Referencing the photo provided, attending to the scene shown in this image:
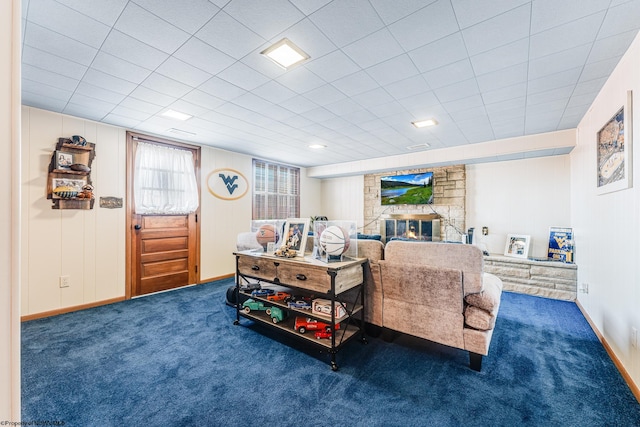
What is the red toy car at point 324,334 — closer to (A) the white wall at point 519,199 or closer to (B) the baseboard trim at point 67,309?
(B) the baseboard trim at point 67,309

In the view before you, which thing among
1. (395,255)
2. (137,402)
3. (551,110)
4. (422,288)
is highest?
(551,110)

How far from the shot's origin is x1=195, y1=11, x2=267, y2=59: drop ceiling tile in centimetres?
174

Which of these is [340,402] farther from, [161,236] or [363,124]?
[161,236]

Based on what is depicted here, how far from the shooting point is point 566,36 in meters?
1.83

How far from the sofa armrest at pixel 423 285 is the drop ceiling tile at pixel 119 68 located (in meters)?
2.62

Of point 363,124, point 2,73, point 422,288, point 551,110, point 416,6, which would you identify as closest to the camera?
point 2,73

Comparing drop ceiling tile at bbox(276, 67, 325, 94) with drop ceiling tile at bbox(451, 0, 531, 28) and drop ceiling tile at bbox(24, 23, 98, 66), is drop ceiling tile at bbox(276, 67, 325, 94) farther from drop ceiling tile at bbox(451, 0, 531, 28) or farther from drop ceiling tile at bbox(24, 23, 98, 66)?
drop ceiling tile at bbox(24, 23, 98, 66)

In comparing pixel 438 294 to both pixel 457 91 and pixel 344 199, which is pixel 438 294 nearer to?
pixel 457 91

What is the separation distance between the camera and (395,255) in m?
2.28

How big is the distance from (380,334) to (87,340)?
110 inches

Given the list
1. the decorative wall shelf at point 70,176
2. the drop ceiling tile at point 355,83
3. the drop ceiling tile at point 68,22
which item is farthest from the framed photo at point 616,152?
the decorative wall shelf at point 70,176

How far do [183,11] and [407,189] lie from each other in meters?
4.84

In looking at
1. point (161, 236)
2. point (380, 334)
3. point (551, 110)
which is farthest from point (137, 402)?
point (551, 110)

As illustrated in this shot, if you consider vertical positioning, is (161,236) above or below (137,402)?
above
